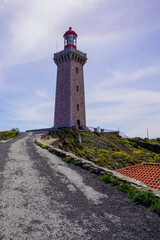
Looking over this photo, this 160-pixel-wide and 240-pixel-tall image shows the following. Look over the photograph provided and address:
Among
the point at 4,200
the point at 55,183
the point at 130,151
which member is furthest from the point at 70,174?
the point at 130,151

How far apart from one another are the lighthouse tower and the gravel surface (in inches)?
1109

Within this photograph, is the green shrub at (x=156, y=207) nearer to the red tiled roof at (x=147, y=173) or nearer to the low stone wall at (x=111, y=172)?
the low stone wall at (x=111, y=172)

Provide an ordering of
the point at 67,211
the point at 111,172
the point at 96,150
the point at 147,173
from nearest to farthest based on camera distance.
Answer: the point at 67,211 < the point at 111,172 < the point at 147,173 < the point at 96,150

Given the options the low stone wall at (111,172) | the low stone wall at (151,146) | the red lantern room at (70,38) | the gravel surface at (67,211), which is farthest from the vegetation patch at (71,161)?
the red lantern room at (70,38)

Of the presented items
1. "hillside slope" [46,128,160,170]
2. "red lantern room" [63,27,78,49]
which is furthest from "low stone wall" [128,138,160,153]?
"red lantern room" [63,27,78,49]

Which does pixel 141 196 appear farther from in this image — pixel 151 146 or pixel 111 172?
pixel 151 146

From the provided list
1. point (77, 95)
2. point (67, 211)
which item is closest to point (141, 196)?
point (67, 211)

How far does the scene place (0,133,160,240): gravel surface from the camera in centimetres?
425

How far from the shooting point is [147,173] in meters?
13.6

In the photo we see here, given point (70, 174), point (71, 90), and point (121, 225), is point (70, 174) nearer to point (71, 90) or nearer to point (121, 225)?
point (121, 225)

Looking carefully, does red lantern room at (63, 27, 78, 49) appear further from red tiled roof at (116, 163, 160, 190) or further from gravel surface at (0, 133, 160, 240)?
gravel surface at (0, 133, 160, 240)

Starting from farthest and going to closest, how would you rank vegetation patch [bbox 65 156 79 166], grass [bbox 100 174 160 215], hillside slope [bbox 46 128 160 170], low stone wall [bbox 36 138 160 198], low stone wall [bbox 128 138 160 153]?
low stone wall [bbox 128 138 160 153] → hillside slope [bbox 46 128 160 170] → vegetation patch [bbox 65 156 79 166] → low stone wall [bbox 36 138 160 198] → grass [bbox 100 174 160 215]

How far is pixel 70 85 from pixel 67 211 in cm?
3411

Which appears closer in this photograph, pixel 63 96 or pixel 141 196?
pixel 141 196
